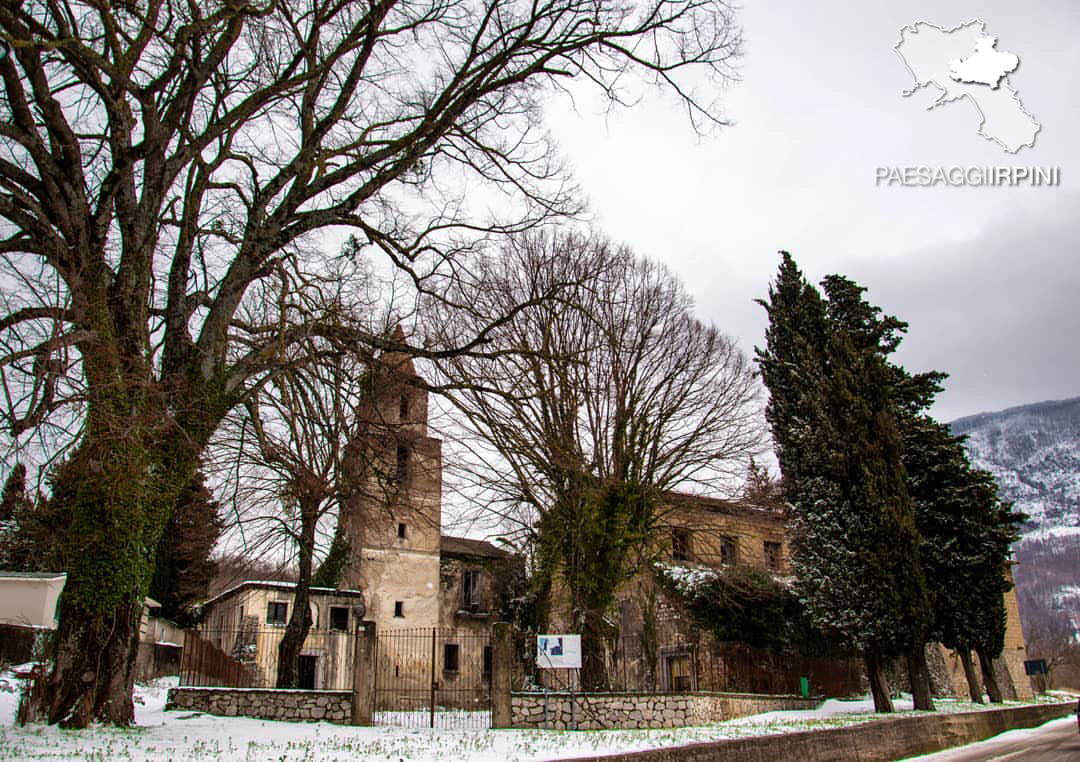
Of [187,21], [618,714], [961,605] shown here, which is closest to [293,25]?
[187,21]

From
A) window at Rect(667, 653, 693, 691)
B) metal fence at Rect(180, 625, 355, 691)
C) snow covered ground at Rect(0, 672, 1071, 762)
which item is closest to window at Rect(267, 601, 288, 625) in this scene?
metal fence at Rect(180, 625, 355, 691)

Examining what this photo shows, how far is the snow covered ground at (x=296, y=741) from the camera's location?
26.8 ft

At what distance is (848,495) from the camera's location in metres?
22.2

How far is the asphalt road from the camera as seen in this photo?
40.4ft

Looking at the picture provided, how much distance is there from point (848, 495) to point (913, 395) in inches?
245

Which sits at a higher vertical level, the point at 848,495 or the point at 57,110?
the point at 57,110

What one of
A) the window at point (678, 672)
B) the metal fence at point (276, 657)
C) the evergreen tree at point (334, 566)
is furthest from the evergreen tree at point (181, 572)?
the window at point (678, 672)

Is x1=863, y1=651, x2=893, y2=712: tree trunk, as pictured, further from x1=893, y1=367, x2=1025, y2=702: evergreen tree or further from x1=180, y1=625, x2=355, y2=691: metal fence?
x1=180, y1=625, x2=355, y2=691: metal fence

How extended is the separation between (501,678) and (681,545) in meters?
13.6

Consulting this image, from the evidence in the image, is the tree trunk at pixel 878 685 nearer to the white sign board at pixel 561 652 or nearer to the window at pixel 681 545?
the window at pixel 681 545

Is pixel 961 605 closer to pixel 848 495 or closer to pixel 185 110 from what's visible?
pixel 848 495

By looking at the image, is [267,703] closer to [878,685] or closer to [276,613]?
[878,685]

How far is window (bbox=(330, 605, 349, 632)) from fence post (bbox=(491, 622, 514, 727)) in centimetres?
1799

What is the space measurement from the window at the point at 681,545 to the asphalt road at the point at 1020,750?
29.0 ft
